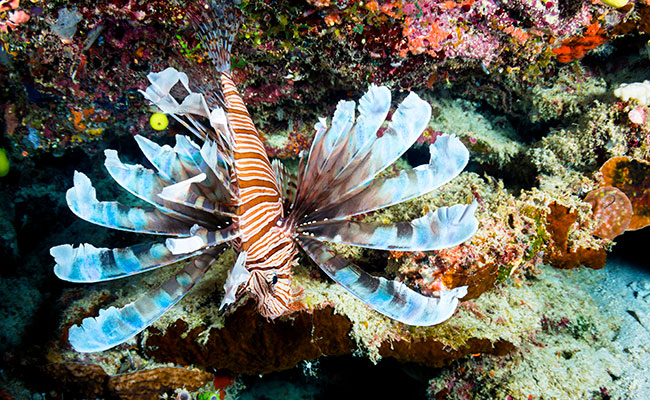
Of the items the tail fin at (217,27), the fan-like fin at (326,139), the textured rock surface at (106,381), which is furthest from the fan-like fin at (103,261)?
the tail fin at (217,27)

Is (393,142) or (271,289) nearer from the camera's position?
(393,142)

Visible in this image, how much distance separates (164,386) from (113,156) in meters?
2.24

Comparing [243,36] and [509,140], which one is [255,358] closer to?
[243,36]

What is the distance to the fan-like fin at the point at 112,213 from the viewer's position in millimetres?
2273

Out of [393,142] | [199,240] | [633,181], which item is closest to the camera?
[199,240]

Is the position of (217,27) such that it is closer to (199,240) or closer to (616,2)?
(199,240)

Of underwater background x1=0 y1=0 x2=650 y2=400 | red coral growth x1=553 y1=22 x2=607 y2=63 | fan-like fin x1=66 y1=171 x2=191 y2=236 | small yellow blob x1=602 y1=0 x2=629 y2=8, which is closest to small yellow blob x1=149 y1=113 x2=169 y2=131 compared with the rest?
underwater background x1=0 y1=0 x2=650 y2=400

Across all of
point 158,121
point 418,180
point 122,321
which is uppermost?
point 158,121

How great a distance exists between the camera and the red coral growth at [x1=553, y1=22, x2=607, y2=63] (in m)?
3.21

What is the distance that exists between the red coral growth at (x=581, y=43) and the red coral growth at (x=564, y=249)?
1.64 metres

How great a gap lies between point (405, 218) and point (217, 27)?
8.35 ft

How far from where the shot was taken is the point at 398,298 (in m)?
1.92

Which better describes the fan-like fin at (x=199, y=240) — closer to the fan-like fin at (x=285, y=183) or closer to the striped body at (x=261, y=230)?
the striped body at (x=261, y=230)

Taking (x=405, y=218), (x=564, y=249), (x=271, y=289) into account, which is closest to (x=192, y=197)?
(x=271, y=289)
